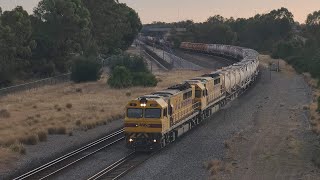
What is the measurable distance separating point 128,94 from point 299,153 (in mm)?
36103

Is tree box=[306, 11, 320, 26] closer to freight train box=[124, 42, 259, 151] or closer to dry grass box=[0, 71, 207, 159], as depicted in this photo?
dry grass box=[0, 71, 207, 159]

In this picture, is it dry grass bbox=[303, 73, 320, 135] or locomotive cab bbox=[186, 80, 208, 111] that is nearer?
dry grass bbox=[303, 73, 320, 135]

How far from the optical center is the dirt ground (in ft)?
84.9

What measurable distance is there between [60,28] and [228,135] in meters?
58.9

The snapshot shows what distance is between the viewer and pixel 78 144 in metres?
34.8

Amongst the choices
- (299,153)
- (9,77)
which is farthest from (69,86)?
(299,153)

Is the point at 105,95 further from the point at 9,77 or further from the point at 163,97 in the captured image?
the point at 163,97

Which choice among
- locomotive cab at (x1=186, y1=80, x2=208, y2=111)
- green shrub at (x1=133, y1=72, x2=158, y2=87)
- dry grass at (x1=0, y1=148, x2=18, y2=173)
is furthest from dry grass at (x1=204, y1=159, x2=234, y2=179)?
green shrub at (x1=133, y1=72, x2=158, y2=87)

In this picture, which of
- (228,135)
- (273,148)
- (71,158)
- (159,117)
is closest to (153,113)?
(159,117)

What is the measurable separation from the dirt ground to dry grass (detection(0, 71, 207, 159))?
12.9 metres

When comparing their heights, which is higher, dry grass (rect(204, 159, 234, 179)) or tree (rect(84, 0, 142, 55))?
tree (rect(84, 0, 142, 55))

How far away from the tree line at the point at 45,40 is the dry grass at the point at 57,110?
699cm

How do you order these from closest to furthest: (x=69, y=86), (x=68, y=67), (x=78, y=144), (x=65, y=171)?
1. (x=65, y=171)
2. (x=78, y=144)
3. (x=69, y=86)
4. (x=68, y=67)

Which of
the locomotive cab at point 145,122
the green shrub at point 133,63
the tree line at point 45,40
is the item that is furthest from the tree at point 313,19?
the locomotive cab at point 145,122
